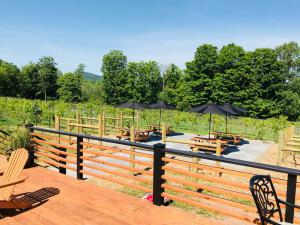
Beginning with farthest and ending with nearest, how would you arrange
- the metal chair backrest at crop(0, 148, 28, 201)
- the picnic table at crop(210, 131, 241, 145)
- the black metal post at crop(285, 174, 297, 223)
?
the picnic table at crop(210, 131, 241, 145) < the metal chair backrest at crop(0, 148, 28, 201) < the black metal post at crop(285, 174, 297, 223)

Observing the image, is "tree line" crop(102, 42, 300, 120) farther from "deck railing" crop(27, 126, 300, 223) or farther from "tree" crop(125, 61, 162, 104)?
"deck railing" crop(27, 126, 300, 223)

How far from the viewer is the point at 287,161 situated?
12227mm

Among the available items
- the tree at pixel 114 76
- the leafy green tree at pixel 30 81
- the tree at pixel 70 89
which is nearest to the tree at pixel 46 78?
the leafy green tree at pixel 30 81

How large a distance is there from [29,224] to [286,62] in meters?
51.6

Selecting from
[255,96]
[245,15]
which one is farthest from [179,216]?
[255,96]

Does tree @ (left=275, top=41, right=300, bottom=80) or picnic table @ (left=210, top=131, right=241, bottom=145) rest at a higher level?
tree @ (left=275, top=41, right=300, bottom=80)

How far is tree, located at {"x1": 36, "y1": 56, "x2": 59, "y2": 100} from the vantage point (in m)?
60.6

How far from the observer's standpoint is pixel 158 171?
15.4ft

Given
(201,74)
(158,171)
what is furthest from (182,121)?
(158,171)

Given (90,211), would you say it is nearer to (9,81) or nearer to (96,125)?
(96,125)

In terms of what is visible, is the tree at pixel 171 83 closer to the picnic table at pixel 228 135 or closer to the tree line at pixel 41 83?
the tree line at pixel 41 83

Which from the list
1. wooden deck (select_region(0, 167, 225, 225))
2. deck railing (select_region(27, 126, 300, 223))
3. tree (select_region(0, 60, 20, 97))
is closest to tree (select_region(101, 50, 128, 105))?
tree (select_region(0, 60, 20, 97))

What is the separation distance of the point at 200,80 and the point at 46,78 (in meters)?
37.8

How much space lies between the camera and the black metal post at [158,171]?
4.66 meters
